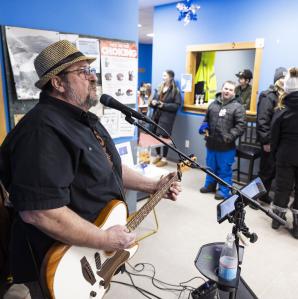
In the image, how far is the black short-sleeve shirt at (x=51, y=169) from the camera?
1.00m

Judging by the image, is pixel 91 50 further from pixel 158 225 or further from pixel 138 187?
pixel 158 225

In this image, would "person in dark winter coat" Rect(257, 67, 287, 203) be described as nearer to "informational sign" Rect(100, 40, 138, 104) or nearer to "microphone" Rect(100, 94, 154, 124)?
"informational sign" Rect(100, 40, 138, 104)

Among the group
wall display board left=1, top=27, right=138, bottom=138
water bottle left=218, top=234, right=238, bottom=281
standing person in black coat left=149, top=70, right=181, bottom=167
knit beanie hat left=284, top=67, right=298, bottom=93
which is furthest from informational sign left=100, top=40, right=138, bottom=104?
standing person in black coat left=149, top=70, right=181, bottom=167

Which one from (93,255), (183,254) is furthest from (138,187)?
(183,254)

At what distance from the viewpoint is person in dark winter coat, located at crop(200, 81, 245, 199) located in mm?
3432

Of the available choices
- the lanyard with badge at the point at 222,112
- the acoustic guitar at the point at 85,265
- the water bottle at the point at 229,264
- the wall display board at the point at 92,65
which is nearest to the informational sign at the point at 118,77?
the wall display board at the point at 92,65

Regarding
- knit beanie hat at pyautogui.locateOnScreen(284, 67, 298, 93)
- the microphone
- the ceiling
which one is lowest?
the microphone

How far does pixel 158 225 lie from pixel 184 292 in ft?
3.06

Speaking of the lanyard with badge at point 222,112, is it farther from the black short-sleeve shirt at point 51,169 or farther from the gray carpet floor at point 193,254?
the black short-sleeve shirt at point 51,169

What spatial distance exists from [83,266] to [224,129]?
2656 millimetres

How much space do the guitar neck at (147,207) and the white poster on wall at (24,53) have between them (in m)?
1.04

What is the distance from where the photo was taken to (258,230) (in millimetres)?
2857

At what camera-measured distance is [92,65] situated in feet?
7.18

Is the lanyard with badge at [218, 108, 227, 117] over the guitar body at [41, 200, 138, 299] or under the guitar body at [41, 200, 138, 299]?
over
